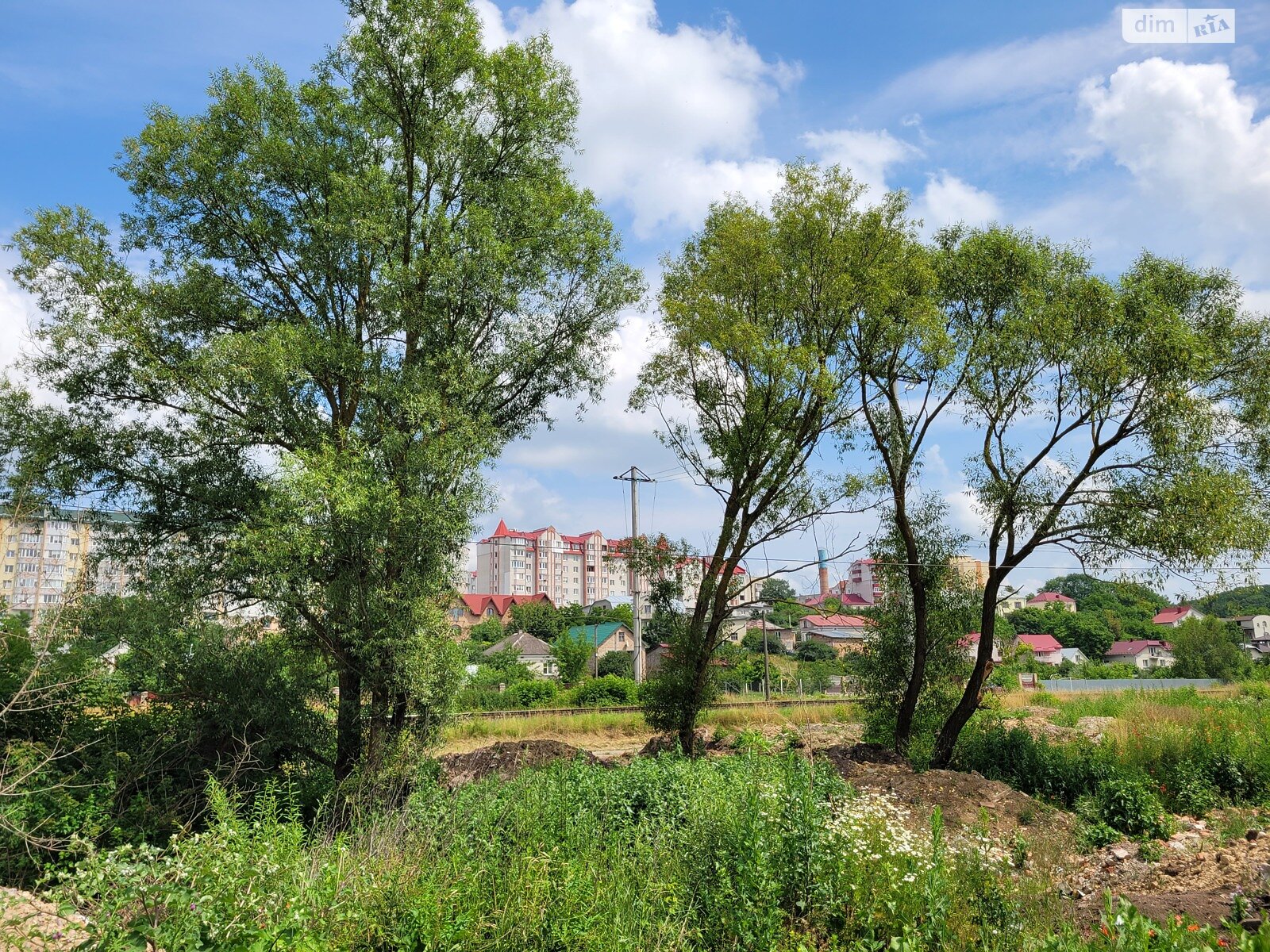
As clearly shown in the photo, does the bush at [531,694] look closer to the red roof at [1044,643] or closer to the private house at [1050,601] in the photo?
the red roof at [1044,643]

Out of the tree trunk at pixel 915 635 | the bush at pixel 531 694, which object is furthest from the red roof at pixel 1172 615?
the tree trunk at pixel 915 635

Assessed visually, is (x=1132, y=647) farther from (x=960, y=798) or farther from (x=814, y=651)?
(x=960, y=798)

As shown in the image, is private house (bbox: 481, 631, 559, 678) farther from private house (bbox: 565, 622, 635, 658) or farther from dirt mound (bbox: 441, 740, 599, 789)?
dirt mound (bbox: 441, 740, 599, 789)

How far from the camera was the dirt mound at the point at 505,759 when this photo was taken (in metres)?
12.5

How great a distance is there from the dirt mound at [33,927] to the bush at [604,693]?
24.5 metres

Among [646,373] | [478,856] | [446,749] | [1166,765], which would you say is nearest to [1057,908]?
[478,856]

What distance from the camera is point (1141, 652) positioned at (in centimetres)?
6706

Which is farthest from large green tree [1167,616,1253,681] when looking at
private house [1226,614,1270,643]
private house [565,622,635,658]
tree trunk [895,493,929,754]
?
private house [1226,614,1270,643]

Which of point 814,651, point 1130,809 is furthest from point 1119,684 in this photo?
point 1130,809

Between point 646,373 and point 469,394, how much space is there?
485 centimetres

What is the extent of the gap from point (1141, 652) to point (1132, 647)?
1.09 meters

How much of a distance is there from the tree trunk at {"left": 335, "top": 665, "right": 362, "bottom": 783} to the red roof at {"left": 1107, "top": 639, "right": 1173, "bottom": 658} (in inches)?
2877

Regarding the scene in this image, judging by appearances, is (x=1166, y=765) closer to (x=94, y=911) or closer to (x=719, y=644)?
(x=719, y=644)

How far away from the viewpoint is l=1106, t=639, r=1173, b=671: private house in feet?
216
